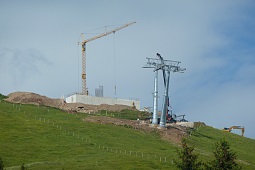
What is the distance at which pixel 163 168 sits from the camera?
3445 inches

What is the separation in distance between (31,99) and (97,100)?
26447mm

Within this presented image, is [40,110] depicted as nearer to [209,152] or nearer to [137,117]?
[137,117]

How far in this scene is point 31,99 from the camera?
513ft

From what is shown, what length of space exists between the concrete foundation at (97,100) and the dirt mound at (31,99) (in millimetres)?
8930

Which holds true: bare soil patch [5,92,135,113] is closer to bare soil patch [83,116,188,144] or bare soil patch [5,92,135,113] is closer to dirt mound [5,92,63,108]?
dirt mound [5,92,63,108]

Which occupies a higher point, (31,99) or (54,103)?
(31,99)

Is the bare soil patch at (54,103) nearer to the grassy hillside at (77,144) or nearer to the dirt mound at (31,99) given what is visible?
the dirt mound at (31,99)

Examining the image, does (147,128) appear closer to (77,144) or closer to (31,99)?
(77,144)

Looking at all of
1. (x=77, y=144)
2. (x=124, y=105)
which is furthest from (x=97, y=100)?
(x=77, y=144)

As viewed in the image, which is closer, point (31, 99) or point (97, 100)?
point (31, 99)

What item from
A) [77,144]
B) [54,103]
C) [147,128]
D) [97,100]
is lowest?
[77,144]

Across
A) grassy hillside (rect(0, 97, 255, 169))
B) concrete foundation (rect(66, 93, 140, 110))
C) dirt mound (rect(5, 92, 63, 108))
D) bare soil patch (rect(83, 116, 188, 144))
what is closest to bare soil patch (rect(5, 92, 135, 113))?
dirt mound (rect(5, 92, 63, 108))

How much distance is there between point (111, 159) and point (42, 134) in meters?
23.8

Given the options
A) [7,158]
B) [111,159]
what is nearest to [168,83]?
[111,159]
